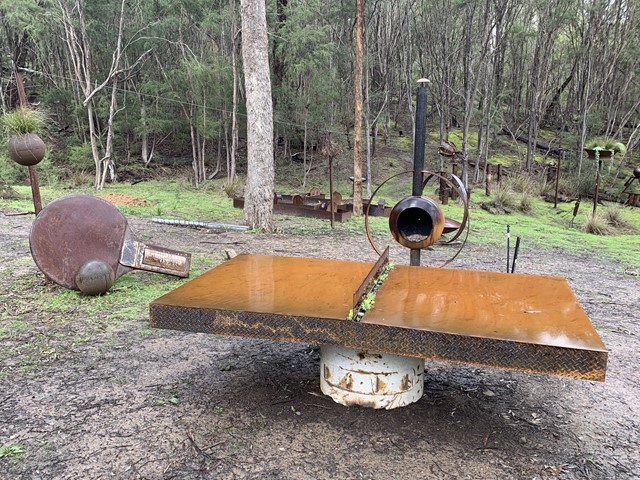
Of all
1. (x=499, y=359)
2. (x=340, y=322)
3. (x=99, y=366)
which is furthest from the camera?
(x=99, y=366)

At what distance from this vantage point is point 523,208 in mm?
13711

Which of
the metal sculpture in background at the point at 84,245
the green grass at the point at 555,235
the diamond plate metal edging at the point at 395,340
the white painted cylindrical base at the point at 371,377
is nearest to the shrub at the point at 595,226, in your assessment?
the green grass at the point at 555,235

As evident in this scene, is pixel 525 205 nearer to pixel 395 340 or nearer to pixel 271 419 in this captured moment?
pixel 271 419

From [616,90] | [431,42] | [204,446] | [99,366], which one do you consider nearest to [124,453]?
[204,446]

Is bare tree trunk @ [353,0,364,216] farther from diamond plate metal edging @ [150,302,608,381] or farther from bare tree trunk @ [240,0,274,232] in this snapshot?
diamond plate metal edging @ [150,302,608,381]

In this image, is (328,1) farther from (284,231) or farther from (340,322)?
(340,322)

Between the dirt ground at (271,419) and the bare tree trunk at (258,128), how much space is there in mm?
5277

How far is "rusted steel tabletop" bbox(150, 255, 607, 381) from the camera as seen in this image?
2.08 metres

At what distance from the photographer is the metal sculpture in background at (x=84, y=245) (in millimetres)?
4875

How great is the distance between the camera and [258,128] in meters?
9.32

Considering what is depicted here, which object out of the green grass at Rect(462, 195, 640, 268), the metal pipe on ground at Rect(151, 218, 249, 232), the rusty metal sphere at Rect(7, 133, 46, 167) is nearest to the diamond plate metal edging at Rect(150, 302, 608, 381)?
the rusty metal sphere at Rect(7, 133, 46, 167)

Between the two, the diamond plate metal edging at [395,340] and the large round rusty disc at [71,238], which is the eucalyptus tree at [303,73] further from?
the diamond plate metal edging at [395,340]

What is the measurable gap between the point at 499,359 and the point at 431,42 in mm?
18362

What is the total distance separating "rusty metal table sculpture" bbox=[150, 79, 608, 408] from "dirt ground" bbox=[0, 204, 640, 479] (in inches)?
10.6
